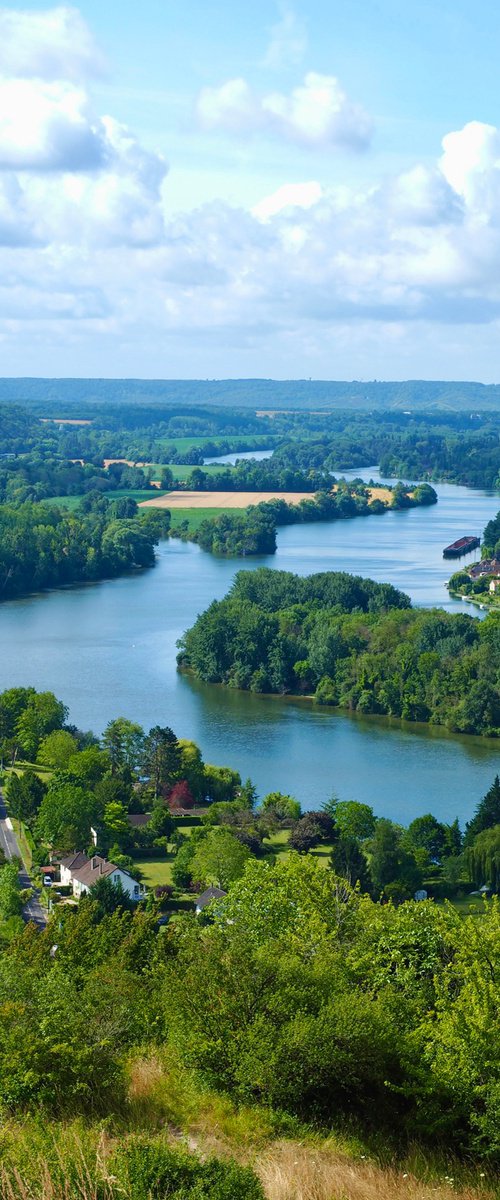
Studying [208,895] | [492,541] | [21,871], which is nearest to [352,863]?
[208,895]

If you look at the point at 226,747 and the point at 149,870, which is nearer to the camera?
the point at 149,870

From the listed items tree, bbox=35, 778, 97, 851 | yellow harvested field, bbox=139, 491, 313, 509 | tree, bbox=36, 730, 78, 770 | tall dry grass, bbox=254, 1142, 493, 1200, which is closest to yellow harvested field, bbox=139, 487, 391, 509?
yellow harvested field, bbox=139, 491, 313, 509

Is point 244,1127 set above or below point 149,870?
above

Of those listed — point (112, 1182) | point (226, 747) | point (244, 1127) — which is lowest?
point (226, 747)

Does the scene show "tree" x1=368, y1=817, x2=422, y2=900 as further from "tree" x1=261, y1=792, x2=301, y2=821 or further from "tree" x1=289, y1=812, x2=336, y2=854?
"tree" x1=261, y1=792, x2=301, y2=821

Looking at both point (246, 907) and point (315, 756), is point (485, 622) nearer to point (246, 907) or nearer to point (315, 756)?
point (315, 756)

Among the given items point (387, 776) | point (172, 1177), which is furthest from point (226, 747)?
point (172, 1177)
